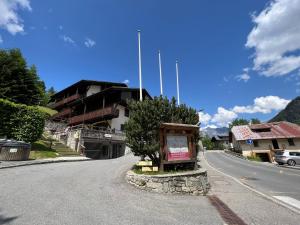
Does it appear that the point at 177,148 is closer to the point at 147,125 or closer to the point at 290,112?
the point at 147,125

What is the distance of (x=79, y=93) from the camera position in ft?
153

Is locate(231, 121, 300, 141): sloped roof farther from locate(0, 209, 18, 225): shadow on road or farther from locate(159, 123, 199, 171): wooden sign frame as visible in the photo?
locate(0, 209, 18, 225): shadow on road

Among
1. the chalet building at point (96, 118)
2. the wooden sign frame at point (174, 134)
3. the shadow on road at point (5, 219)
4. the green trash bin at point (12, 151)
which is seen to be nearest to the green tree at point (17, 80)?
the chalet building at point (96, 118)

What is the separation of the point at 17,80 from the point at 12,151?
15144 millimetres

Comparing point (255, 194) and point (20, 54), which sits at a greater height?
point (20, 54)

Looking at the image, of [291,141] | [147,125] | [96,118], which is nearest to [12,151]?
[147,125]

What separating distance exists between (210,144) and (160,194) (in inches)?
3441

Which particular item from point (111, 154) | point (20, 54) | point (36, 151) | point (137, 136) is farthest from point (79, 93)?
point (137, 136)

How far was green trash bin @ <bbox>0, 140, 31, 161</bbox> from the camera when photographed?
14.9 meters

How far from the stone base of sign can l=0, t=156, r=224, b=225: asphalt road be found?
48cm

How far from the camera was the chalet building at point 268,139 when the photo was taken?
133ft

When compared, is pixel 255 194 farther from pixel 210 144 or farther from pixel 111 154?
pixel 210 144

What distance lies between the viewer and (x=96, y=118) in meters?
36.5

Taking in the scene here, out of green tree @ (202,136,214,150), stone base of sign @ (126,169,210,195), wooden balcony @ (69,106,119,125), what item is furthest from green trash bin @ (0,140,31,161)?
green tree @ (202,136,214,150)
